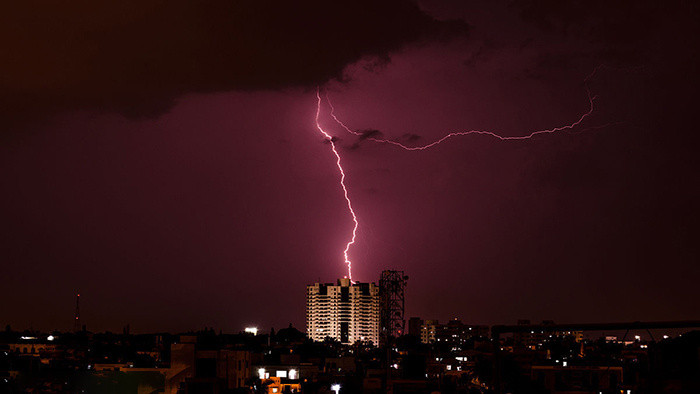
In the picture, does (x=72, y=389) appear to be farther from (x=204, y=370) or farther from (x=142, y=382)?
(x=204, y=370)

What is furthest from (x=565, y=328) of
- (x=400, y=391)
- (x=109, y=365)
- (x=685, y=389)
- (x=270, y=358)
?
(x=270, y=358)

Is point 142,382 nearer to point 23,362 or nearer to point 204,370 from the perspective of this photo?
point 204,370

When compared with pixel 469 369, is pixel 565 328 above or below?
above

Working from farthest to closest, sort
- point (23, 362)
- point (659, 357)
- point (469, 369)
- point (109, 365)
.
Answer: point (469, 369) < point (23, 362) < point (109, 365) < point (659, 357)

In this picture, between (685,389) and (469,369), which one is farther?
(469,369)

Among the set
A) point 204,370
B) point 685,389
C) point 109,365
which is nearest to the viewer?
point 685,389

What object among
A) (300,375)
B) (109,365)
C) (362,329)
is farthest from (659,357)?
(362,329)
